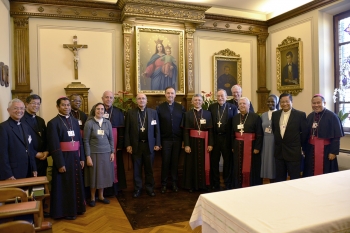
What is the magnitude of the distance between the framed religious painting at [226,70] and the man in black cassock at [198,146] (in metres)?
2.40

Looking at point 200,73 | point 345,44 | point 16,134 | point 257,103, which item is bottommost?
point 16,134

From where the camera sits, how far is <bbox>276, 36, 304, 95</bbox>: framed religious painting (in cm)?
642

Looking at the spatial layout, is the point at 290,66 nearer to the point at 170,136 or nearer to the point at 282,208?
the point at 170,136

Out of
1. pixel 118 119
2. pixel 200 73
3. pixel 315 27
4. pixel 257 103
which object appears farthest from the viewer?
pixel 257 103

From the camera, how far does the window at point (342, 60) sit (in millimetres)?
5672

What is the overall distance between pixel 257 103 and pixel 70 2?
5.12 m

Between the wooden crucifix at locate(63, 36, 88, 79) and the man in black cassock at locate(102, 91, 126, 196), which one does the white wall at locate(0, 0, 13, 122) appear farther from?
the man in black cassock at locate(102, 91, 126, 196)

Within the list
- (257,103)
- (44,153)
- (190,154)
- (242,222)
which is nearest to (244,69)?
(257,103)

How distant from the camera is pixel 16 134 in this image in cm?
319

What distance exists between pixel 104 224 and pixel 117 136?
158 centimetres

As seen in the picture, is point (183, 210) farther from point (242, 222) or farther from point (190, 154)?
point (242, 222)

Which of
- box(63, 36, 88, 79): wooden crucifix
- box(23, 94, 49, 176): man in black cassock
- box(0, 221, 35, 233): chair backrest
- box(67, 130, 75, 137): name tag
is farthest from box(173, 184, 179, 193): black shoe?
box(0, 221, 35, 233): chair backrest

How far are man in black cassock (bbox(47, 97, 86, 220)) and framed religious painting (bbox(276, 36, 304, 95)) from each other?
16.8ft

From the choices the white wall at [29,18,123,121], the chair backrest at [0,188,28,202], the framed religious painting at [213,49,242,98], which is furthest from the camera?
the framed religious painting at [213,49,242,98]
